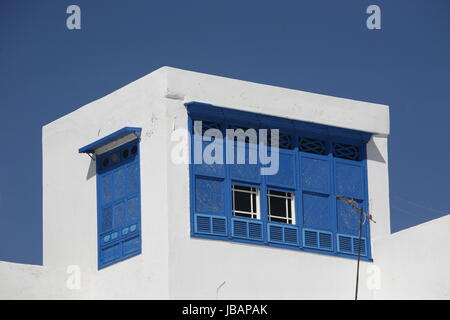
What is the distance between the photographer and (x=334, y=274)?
99.3 ft

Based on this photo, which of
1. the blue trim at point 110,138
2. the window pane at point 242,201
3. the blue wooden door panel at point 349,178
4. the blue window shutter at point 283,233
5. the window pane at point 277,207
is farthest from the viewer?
the blue wooden door panel at point 349,178

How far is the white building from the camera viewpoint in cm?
2869

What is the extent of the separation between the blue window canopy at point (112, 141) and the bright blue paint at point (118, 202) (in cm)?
2

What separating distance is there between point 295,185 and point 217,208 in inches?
78.1

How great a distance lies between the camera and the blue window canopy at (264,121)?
29344mm

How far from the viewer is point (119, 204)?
97.7 feet

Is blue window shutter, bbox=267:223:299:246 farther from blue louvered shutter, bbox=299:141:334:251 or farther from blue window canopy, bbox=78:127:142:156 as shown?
blue window canopy, bbox=78:127:142:156

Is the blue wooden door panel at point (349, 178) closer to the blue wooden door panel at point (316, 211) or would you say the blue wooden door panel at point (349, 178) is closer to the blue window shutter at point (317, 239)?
the blue wooden door panel at point (316, 211)

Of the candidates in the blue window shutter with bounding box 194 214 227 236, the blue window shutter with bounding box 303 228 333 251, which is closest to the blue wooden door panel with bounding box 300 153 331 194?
the blue window shutter with bounding box 303 228 333 251

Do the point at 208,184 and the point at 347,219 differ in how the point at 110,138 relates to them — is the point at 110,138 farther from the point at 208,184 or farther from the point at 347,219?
the point at 347,219

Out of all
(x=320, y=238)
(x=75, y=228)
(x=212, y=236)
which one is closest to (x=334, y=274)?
(x=320, y=238)

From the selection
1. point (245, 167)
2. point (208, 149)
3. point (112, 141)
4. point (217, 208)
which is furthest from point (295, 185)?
point (112, 141)

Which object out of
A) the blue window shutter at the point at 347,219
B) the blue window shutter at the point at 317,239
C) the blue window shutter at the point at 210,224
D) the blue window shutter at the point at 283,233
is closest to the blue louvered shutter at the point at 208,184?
the blue window shutter at the point at 210,224
